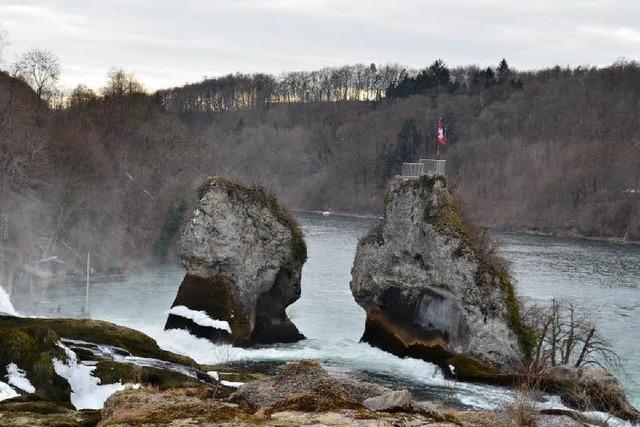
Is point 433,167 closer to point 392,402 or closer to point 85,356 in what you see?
point 85,356

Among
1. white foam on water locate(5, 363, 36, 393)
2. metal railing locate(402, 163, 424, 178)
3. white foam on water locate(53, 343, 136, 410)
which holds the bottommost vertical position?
white foam on water locate(53, 343, 136, 410)

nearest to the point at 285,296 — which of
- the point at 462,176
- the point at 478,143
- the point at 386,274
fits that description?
the point at 386,274

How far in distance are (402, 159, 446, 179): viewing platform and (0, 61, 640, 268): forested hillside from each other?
813 centimetres

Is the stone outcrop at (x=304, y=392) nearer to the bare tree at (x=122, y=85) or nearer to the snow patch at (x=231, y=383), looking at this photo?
the snow patch at (x=231, y=383)

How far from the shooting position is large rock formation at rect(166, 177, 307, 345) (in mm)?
43406

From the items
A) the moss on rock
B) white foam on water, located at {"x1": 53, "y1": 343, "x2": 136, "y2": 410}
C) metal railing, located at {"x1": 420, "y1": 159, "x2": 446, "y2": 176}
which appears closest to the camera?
white foam on water, located at {"x1": 53, "y1": 343, "x2": 136, "y2": 410}

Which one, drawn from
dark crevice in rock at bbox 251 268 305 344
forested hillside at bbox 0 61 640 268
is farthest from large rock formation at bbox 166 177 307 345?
forested hillside at bbox 0 61 640 268

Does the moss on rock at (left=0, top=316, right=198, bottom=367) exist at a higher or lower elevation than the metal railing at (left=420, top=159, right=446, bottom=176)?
lower

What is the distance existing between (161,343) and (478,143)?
477ft

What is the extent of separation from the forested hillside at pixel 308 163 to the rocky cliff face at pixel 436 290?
1063 centimetres

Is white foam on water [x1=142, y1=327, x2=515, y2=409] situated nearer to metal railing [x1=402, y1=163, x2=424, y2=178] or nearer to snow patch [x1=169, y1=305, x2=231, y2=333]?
snow patch [x1=169, y1=305, x2=231, y2=333]

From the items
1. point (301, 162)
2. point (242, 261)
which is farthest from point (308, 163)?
point (242, 261)

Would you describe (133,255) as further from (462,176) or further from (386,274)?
(462,176)

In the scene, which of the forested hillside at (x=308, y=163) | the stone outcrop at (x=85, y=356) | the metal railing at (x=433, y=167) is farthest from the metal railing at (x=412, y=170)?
the stone outcrop at (x=85, y=356)
